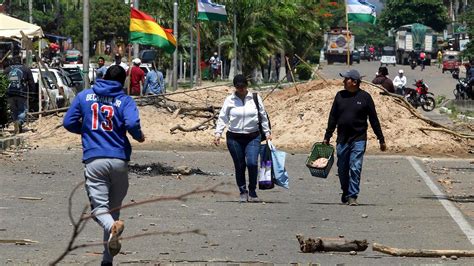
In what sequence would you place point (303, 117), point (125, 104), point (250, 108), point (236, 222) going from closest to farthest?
1. point (125, 104)
2. point (236, 222)
3. point (250, 108)
4. point (303, 117)

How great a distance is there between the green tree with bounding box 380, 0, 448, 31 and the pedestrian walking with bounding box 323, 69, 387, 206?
133m

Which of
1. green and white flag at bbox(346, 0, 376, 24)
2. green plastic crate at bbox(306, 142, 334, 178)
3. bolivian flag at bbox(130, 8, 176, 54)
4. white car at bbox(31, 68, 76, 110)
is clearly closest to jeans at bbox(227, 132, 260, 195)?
green plastic crate at bbox(306, 142, 334, 178)

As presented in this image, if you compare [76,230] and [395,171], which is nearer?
[76,230]

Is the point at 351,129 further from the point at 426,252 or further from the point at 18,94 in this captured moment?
the point at 18,94

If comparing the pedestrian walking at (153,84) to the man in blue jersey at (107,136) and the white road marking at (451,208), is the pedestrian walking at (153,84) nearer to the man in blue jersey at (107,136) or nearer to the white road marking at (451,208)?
the white road marking at (451,208)

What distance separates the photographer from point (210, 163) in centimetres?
2203

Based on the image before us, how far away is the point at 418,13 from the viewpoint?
148 m

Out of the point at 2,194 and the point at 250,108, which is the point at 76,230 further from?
the point at 2,194

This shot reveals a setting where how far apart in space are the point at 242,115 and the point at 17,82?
40.6 ft

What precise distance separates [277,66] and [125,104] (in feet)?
205

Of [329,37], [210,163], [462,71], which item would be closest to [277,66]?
[462,71]

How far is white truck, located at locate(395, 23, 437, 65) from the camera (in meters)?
111

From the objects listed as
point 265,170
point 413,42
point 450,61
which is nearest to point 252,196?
point 265,170

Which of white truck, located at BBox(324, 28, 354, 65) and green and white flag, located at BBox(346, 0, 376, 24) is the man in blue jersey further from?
white truck, located at BBox(324, 28, 354, 65)
